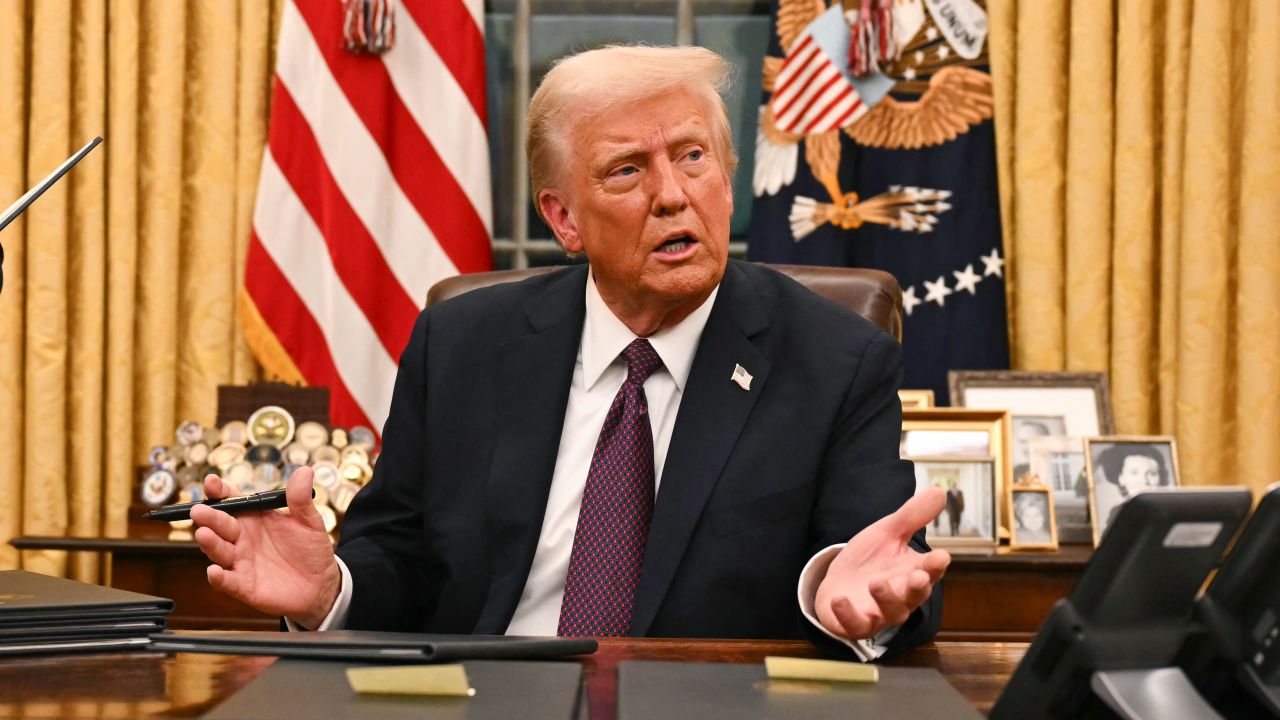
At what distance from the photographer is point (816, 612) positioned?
1.43 metres

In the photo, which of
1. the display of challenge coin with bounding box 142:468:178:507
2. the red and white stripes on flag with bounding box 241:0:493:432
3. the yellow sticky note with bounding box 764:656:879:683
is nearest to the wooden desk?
the display of challenge coin with bounding box 142:468:178:507

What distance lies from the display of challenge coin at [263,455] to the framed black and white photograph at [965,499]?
1388mm

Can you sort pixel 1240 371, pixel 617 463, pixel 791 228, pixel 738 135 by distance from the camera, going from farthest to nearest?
pixel 738 135 < pixel 791 228 < pixel 1240 371 < pixel 617 463

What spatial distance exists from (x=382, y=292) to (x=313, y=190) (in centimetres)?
30

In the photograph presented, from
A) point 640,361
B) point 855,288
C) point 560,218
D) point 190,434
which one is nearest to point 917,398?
point 855,288

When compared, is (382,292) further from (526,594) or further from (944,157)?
(526,594)

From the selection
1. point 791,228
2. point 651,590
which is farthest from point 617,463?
point 791,228

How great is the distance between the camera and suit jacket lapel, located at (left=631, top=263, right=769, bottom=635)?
170 centimetres

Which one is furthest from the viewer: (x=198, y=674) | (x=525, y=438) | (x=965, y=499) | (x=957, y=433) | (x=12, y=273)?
(x=12, y=273)

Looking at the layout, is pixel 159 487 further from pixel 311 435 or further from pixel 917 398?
pixel 917 398

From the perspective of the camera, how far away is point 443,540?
185cm

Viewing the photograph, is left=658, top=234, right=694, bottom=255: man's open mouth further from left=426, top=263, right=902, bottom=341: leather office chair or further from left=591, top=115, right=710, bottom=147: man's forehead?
Result: left=426, top=263, right=902, bottom=341: leather office chair

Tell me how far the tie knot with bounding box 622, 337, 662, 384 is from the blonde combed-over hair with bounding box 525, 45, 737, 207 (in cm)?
31

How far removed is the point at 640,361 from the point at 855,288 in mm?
535
